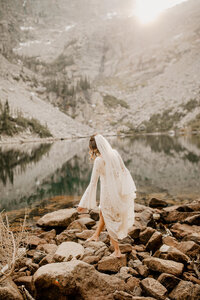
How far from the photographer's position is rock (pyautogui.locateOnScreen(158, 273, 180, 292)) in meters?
3.90

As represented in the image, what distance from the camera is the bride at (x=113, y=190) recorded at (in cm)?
478

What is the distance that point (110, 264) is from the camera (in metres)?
4.49

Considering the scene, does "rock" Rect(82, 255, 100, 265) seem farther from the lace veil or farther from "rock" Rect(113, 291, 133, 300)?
"rock" Rect(113, 291, 133, 300)

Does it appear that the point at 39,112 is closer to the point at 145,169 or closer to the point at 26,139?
the point at 26,139

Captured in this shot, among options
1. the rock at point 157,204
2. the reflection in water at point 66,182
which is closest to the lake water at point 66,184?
the reflection in water at point 66,182

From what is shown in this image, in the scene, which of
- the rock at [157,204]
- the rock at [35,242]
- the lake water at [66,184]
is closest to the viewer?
the rock at [35,242]

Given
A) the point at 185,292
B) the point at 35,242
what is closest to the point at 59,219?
the point at 35,242

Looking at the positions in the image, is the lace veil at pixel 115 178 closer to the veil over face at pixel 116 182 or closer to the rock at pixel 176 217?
the veil over face at pixel 116 182

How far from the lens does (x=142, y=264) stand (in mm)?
4707

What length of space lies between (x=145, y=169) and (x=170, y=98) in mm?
126726

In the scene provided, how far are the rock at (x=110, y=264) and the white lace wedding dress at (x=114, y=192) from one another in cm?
44

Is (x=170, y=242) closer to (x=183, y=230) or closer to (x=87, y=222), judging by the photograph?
(x=183, y=230)

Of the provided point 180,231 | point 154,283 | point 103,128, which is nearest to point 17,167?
point 180,231

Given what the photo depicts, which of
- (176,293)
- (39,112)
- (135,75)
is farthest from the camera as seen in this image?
(135,75)
